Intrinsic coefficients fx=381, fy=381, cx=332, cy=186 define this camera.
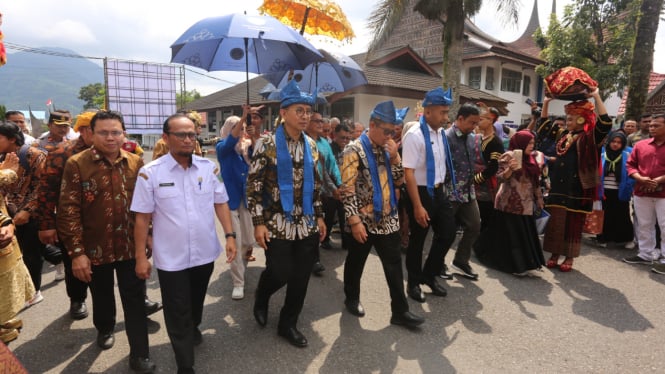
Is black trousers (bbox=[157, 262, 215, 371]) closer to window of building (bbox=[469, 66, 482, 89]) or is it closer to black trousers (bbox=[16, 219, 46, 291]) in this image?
black trousers (bbox=[16, 219, 46, 291])

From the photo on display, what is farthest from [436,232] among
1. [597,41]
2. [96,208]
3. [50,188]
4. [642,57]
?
[597,41]

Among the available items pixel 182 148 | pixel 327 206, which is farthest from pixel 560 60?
pixel 182 148

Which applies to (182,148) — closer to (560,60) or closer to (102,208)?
(102,208)

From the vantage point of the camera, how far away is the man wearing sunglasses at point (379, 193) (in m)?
3.20

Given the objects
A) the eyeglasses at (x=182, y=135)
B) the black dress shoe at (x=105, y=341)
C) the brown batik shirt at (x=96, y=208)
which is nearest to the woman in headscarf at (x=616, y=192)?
the eyeglasses at (x=182, y=135)

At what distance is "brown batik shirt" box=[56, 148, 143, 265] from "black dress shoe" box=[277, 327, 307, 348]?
4.43 ft

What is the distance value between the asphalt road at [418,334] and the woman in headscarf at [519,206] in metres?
0.32

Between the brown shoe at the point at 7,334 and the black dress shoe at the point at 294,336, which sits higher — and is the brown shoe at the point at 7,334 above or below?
above

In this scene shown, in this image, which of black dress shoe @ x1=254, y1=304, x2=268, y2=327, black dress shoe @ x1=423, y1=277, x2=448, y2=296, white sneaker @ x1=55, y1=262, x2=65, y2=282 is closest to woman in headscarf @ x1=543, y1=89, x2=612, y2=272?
black dress shoe @ x1=423, y1=277, x2=448, y2=296

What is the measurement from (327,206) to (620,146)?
471cm

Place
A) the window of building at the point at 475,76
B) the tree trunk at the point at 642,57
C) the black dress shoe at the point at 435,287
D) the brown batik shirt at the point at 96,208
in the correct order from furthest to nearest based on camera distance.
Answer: the window of building at the point at 475,76 → the tree trunk at the point at 642,57 → the black dress shoe at the point at 435,287 → the brown batik shirt at the point at 96,208

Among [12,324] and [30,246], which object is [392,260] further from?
[30,246]

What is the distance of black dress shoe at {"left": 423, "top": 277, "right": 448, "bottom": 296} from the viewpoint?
4.09 meters

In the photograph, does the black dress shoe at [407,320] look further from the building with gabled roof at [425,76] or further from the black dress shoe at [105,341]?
the building with gabled roof at [425,76]
